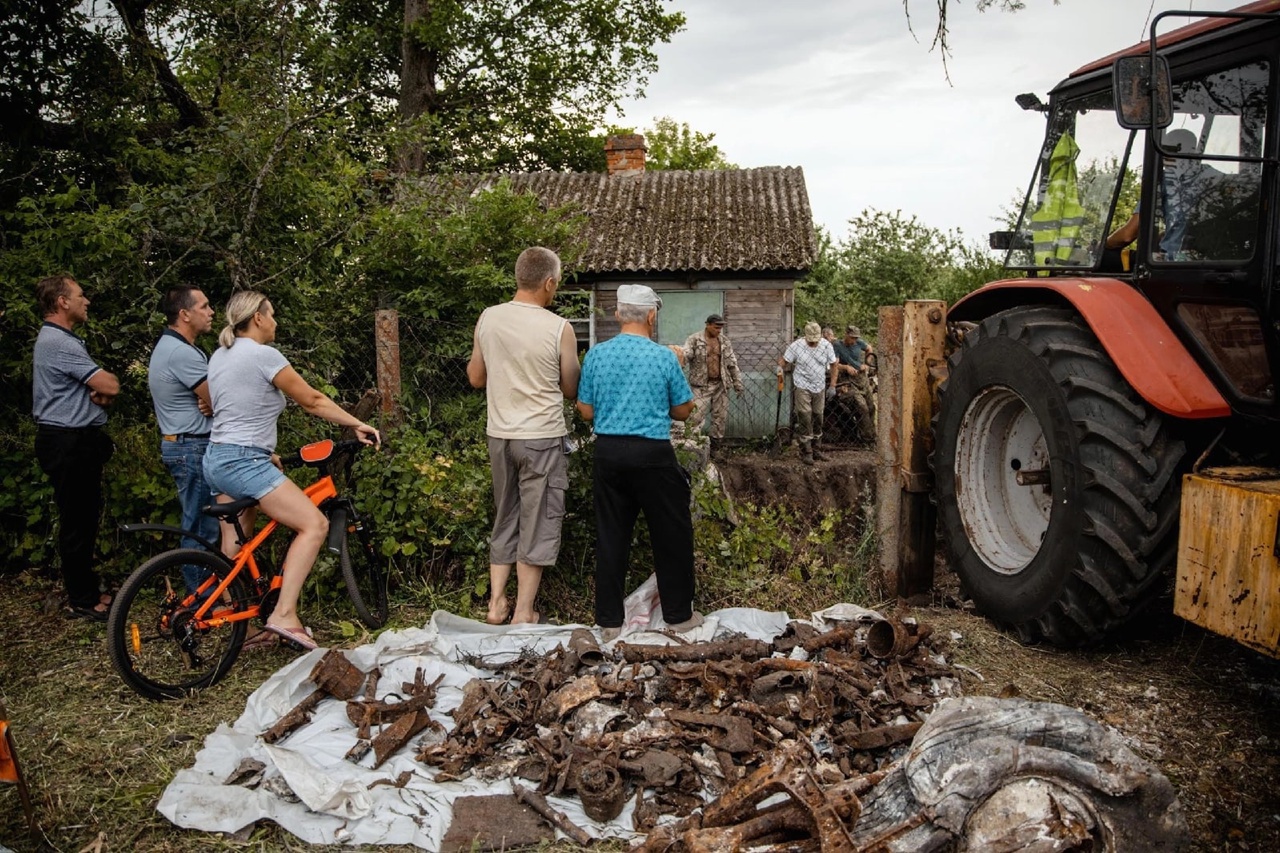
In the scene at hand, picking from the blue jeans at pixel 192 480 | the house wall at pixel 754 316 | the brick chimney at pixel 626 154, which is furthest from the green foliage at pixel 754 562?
the brick chimney at pixel 626 154

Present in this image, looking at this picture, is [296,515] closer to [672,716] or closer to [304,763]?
[304,763]

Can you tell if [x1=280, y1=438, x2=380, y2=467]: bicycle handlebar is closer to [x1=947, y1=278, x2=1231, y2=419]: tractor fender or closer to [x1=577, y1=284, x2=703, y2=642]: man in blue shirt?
[x1=577, y1=284, x2=703, y2=642]: man in blue shirt

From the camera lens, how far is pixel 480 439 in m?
6.04

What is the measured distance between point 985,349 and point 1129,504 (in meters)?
1.25

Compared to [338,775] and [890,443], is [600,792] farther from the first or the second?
[890,443]

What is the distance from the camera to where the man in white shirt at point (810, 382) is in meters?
14.0

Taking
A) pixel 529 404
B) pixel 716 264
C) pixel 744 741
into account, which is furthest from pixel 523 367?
pixel 716 264

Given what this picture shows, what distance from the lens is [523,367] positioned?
488cm

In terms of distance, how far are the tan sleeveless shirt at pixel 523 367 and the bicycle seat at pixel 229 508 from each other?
129 cm

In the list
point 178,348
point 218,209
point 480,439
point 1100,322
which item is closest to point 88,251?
point 218,209

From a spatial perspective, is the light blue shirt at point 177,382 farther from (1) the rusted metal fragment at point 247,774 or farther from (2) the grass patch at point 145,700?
(1) the rusted metal fragment at point 247,774

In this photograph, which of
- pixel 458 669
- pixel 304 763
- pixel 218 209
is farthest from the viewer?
pixel 218 209

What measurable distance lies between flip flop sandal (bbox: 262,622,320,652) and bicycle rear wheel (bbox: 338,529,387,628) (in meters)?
0.49

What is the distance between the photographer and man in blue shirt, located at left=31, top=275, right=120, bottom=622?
207 inches
